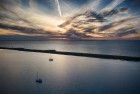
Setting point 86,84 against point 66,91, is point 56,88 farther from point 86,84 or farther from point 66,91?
point 86,84

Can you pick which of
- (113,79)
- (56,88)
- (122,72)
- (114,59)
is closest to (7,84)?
(56,88)

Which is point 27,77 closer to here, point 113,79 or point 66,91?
point 66,91

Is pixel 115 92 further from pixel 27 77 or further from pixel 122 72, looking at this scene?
pixel 27 77

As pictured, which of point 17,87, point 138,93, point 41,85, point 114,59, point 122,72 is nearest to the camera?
point 138,93

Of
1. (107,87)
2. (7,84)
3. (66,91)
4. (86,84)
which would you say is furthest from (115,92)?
(7,84)

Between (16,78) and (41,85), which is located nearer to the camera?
(41,85)

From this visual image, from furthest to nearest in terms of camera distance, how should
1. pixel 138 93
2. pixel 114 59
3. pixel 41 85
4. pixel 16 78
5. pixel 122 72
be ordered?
pixel 114 59 → pixel 122 72 → pixel 16 78 → pixel 41 85 → pixel 138 93

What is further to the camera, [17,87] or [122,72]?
[122,72]

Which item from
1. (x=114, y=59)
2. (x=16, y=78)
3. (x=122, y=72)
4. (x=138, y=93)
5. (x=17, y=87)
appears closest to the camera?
(x=138, y=93)

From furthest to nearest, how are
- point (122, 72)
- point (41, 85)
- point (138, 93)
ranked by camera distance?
point (122, 72) → point (41, 85) → point (138, 93)
